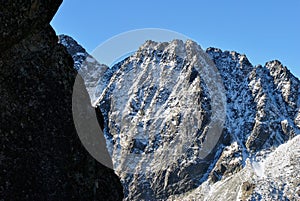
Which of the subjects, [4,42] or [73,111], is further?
[73,111]

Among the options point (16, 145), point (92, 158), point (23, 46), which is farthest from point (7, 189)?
point (23, 46)

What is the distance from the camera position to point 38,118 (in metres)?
15.1

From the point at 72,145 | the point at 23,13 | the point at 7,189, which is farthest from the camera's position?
the point at 72,145

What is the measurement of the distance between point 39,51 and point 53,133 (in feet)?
9.79

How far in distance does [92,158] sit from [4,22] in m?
5.75

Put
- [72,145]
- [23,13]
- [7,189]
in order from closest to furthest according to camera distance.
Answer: [7,189] < [23,13] < [72,145]

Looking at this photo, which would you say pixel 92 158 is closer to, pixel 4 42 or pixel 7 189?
pixel 7 189

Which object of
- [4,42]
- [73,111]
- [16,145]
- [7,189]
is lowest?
[7,189]

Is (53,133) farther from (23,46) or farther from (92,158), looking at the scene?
(23,46)

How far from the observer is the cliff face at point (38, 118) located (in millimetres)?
14070

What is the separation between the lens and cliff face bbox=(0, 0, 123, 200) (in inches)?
554

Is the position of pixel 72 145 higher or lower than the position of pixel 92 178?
higher

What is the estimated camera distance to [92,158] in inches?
650

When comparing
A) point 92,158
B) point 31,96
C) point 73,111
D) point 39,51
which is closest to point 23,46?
point 39,51
